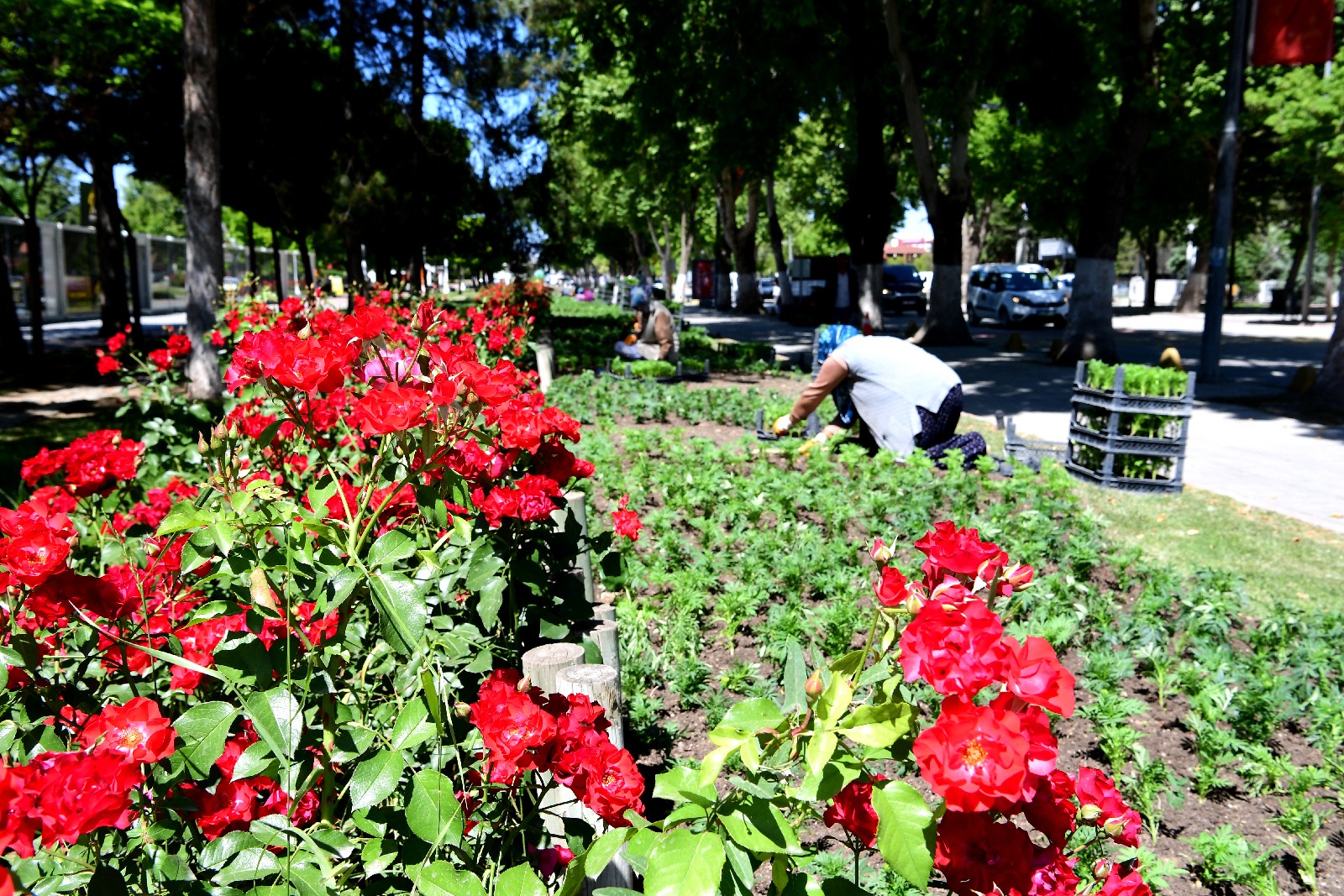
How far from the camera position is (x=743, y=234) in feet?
113

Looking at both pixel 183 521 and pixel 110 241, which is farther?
pixel 110 241

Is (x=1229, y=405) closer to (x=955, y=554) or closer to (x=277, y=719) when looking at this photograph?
(x=955, y=554)

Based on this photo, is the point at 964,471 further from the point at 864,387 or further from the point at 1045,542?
the point at 1045,542

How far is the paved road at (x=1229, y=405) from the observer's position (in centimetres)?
775

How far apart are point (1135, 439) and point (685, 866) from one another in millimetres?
7165

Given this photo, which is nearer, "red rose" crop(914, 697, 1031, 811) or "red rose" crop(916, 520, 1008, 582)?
"red rose" crop(914, 697, 1031, 811)

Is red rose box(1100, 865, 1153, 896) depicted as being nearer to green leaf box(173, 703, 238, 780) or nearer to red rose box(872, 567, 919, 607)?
red rose box(872, 567, 919, 607)

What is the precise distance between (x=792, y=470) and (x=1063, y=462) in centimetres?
304

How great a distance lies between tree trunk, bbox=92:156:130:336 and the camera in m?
20.0

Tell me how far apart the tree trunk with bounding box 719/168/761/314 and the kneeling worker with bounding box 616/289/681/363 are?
1762 centimetres

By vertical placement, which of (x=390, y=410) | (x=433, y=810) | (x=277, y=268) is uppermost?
(x=277, y=268)

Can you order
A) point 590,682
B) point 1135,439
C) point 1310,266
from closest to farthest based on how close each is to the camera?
point 590,682 < point 1135,439 < point 1310,266

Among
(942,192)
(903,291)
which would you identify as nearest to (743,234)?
(903,291)

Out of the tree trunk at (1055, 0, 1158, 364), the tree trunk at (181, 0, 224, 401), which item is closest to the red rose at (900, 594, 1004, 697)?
the tree trunk at (181, 0, 224, 401)
